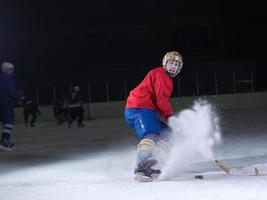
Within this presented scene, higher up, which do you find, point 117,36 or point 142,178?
point 117,36

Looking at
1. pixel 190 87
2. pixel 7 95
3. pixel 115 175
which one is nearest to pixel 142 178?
pixel 115 175

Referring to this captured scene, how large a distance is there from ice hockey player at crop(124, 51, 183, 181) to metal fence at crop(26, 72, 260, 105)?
21.7 metres

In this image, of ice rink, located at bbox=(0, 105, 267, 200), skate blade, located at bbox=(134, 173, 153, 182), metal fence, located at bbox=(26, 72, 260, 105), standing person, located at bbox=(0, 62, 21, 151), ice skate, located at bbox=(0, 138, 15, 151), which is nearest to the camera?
ice rink, located at bbox=(0, 105, 267, 200)

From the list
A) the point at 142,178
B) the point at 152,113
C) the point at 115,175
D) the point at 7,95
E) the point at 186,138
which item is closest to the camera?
the point at 142,178

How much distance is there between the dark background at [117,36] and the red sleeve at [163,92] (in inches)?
1088

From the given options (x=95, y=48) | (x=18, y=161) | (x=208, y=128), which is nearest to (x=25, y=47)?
(x=95, y=48)

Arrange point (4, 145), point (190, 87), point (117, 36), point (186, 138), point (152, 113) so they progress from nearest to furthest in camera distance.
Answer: point (152, 113), point (186, 138), point (4, 145), point (190, 87), point (117, 36)

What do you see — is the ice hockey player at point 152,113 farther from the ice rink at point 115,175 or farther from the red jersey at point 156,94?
the ice rink at point 115,175

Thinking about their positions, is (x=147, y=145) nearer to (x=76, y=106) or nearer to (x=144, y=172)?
(x=144, y=172)

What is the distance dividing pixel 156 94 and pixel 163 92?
10cm

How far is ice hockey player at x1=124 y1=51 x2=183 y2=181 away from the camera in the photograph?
20.5ft

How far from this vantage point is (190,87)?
96.4 ft

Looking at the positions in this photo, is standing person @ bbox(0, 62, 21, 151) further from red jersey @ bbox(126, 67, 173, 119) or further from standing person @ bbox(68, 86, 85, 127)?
standing person @ bbox(68, 86, 85, 127)

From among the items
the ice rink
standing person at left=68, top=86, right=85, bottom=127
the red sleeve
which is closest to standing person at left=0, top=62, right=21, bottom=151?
the ice rink
